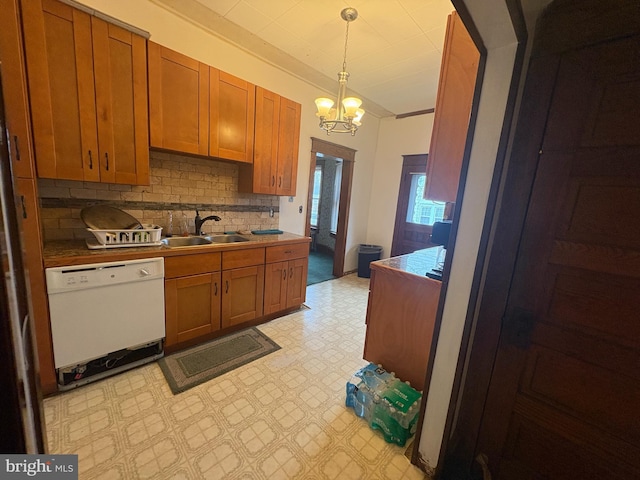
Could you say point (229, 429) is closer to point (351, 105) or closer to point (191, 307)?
point (191, 307)

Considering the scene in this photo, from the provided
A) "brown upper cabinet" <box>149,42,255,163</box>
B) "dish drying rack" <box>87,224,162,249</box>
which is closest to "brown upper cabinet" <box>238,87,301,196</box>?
"brown upper cabinet" <box>149,42,255,163</box>

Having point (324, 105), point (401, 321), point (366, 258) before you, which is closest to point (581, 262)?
point (401, 321)

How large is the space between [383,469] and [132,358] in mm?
1886

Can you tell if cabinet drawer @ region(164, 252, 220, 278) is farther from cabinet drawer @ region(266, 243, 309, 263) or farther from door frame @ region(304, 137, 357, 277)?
door frame @ region(304, 137, 357, 277)

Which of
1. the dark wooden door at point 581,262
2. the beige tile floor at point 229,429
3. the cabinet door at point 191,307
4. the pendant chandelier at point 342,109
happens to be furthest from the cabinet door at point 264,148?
the dark wooden door at point 581,262

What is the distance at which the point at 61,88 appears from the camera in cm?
159

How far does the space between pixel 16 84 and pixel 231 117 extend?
1361 millimetres

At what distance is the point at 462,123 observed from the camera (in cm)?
126

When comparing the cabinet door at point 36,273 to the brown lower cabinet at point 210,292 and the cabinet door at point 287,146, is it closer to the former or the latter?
the brown lower cabinet at point 210,292

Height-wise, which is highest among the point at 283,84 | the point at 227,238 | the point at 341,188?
the point at 283,84

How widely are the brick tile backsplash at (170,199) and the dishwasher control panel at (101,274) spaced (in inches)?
25.2

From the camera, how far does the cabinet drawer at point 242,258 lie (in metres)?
2.27

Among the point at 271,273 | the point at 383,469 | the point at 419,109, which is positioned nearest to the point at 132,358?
the point at 271,273

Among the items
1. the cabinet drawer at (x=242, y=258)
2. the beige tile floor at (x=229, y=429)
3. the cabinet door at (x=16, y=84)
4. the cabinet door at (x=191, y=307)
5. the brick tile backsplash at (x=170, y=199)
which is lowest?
the beige tile floor at (x=229, y=429)
